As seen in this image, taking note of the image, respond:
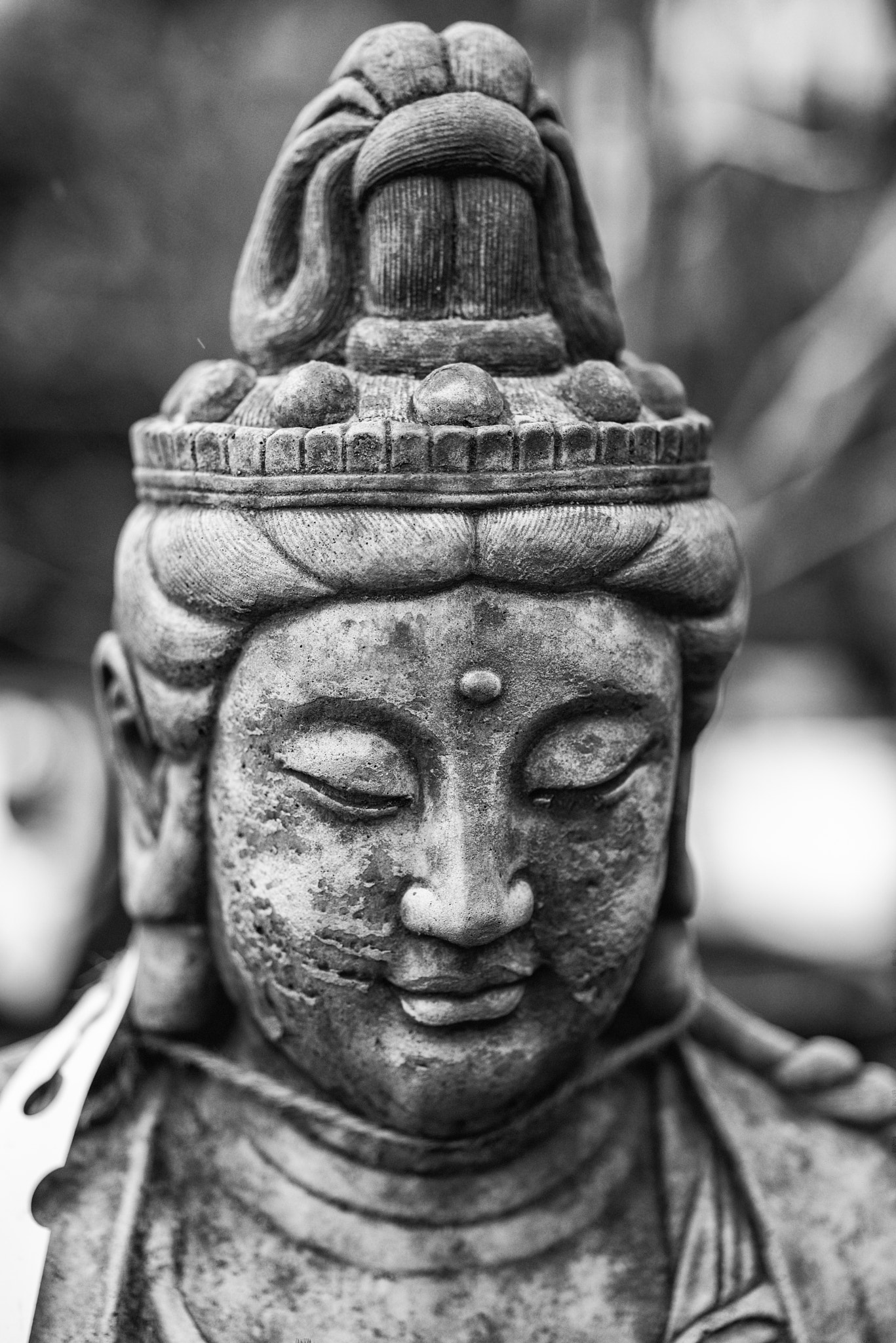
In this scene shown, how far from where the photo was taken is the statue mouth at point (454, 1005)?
1.37m

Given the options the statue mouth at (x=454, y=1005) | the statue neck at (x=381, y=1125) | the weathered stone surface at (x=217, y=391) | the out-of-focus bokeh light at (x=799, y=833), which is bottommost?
the out-of-focus bokeh light at (x=799, y=833)

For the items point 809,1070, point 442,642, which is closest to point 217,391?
point 442,642

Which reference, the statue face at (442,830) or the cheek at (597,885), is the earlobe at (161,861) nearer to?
the statue face at (442,830)

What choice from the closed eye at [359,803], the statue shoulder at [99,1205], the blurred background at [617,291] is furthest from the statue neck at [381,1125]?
the blurred background at [617,291]

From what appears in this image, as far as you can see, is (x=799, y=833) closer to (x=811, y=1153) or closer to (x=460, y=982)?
(x=811, y=1153)

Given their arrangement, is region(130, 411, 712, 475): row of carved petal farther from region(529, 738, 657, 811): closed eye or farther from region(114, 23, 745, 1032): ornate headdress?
region(529, 738, 657, 811): closed eye

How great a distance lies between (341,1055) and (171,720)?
424mm

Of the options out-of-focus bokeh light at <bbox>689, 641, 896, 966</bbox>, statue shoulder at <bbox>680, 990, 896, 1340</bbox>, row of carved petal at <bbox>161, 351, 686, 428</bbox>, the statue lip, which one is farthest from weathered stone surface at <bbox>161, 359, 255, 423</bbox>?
out-of-focus bokeh light at <bbox>689, 641, 896, 966</bbox>

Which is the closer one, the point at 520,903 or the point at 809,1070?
the point at 520,903

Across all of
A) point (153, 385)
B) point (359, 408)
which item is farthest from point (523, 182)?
point (153, 385)

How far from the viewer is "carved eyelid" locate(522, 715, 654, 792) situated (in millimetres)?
1362

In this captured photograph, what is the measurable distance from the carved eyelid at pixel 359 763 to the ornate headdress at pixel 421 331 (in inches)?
9.6

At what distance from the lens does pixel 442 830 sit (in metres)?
1.32

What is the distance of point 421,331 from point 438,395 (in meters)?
0.13
